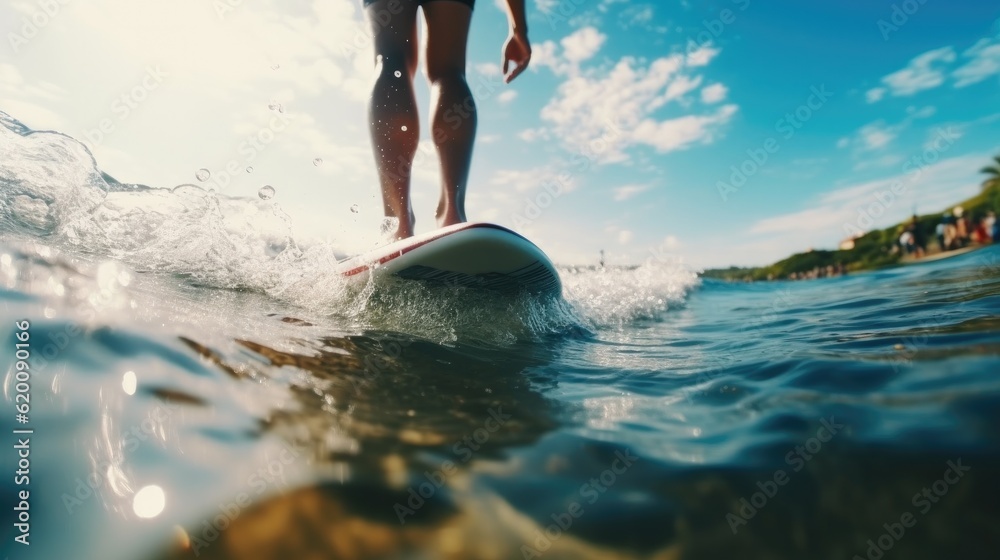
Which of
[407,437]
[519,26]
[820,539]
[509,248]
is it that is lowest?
[820,539]

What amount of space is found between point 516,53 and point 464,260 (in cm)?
191

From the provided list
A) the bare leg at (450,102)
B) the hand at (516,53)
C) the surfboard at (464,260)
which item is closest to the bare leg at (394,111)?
the bare leg at (450,102)

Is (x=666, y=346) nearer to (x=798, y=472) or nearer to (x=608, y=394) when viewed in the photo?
(x=608, y=394)

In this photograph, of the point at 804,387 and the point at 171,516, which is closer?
the point at 171,516

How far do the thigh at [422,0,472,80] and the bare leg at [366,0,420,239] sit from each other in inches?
6.1

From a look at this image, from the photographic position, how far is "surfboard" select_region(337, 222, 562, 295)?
6.34 ft

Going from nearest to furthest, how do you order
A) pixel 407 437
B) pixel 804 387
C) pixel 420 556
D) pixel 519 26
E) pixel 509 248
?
1. pixel 420 556
2. pixel 407 437
3. pixel 804 387
4. pixel 509 248
5. pixel 519 26

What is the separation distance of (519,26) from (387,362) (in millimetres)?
2617


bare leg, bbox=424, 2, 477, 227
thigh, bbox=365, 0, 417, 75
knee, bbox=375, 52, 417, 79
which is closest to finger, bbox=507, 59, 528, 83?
bare leg, bbox=424, 2, 477, 227

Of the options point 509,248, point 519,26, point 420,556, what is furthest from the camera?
point 519,26

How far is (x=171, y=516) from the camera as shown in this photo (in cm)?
60

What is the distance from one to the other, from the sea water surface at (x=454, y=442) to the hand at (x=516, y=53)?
7.30 ft

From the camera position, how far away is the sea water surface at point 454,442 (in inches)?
24.5

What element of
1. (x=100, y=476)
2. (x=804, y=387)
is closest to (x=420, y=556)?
(x=100, y=476)
